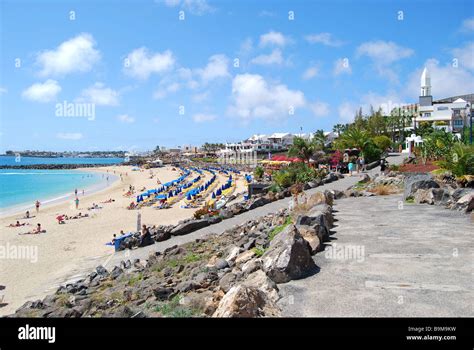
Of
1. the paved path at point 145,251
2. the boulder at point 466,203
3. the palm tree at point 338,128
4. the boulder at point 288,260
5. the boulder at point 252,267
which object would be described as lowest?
the paved path at point 145,251

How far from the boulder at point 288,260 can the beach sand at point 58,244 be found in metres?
8.06

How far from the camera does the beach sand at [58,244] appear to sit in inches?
515

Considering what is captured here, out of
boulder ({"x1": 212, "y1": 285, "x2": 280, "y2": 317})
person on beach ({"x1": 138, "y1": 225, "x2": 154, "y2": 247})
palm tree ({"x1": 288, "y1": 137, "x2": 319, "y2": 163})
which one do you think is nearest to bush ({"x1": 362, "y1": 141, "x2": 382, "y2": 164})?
palm tree ({"x1": 288, "y1": 137, "x2": 319, "y2": 163})

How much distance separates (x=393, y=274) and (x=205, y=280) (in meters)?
3.30

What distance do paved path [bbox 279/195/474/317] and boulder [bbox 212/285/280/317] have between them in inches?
9.9

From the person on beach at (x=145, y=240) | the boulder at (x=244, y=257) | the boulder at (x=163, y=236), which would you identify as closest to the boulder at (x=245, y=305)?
the boulder at (x=244, y=257)

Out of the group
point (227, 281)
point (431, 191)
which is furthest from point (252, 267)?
point (431, 191)

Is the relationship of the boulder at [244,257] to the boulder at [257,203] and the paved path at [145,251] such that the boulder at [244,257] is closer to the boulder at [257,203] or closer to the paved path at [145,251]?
the paved path at [145,251]

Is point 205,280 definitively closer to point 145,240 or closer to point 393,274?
point 393,274

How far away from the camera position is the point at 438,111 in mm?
65375

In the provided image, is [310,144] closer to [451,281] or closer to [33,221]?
[33,221]

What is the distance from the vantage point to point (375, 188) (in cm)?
1761

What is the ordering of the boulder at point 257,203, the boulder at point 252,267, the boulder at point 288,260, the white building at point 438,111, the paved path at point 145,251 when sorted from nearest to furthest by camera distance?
the boulder at point 288,260 → the boulder at point 252,267 → the paved path at point 145,251 → the boulder at point 257,203 → the white building at point 438,111

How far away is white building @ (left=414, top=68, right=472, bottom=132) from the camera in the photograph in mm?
58031
